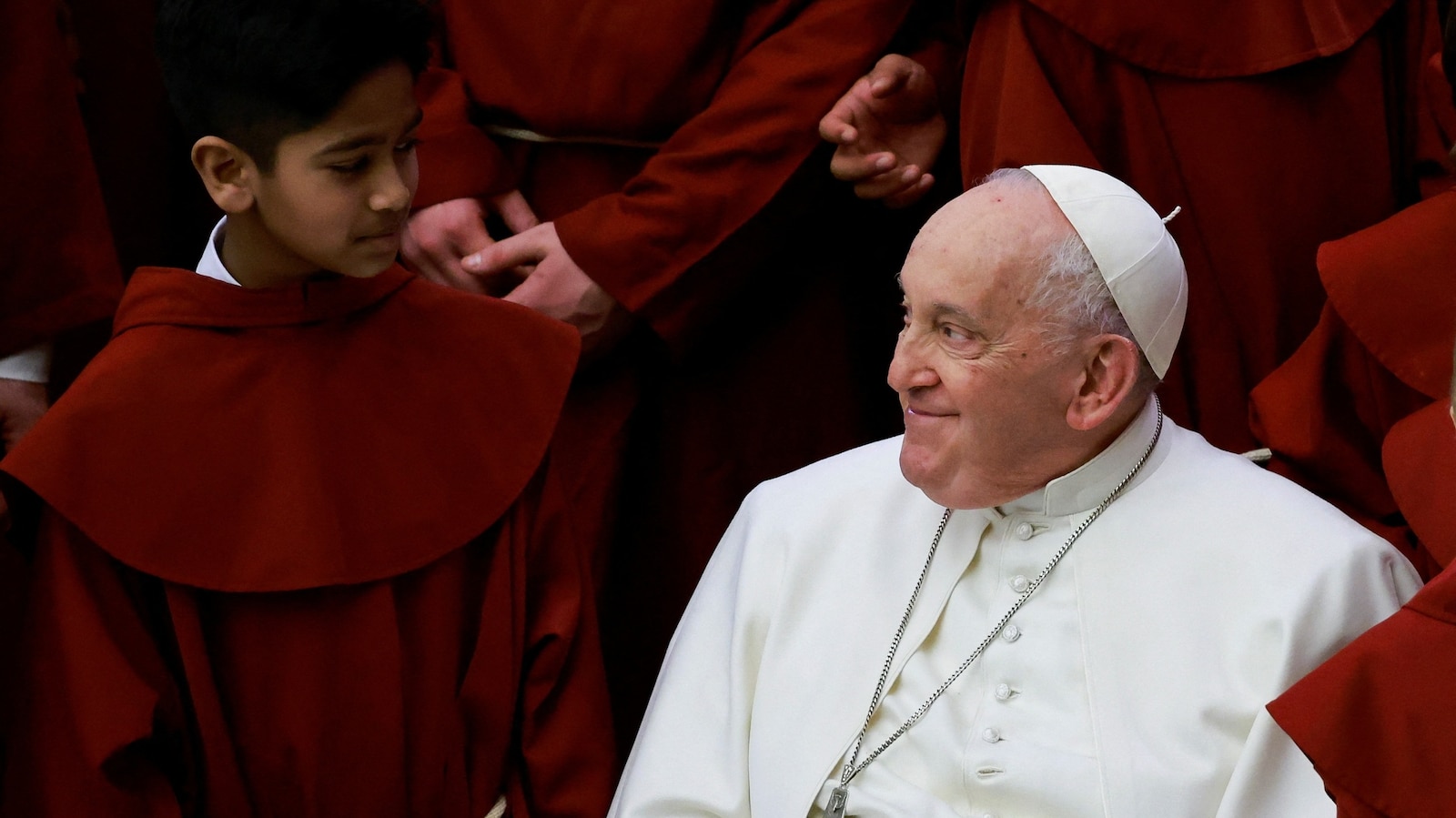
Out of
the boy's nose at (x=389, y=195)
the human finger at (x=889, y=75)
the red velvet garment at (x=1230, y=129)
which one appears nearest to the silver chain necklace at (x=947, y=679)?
the red velvet garment at (x=1230, y=129)

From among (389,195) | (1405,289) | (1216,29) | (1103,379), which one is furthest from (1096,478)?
(389,195)

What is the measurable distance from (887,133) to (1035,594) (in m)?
1.14

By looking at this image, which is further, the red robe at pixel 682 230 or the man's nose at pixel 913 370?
the red robe at pixel 682 230

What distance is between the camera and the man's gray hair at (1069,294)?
258 cm

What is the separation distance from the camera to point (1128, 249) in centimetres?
261

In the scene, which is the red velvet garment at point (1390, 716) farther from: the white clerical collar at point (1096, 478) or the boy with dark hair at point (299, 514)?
the boy with dark hair at point (299, 514)

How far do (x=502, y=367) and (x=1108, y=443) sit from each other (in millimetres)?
1014

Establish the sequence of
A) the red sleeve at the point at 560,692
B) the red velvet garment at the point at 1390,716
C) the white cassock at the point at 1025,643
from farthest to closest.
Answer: the red sleeve at the point at 560,692 → the white cassock at the point at 1025,643 → the red velvet garment at the point at 1390,716

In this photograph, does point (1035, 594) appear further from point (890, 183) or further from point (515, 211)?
point (515, 211)

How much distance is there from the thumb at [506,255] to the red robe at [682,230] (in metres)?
0.07

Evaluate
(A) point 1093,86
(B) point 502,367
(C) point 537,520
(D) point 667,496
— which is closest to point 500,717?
(C) point 537,520

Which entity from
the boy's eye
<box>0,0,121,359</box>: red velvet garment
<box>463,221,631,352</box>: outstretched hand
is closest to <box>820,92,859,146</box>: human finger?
<box>463,221,631,352</box>: outstretched hand

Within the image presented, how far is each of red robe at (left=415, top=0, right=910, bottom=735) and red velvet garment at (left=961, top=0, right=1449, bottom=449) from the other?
1.30ft

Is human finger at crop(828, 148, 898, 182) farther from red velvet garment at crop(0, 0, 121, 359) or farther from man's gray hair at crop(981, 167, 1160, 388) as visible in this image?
red velvet garment at crop(0, 0, 121, 359)
